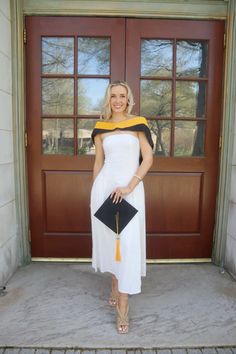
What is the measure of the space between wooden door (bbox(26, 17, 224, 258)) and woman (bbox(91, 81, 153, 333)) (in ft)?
3.19

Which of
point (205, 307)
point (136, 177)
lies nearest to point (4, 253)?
point (136, 177)

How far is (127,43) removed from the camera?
3.09 m

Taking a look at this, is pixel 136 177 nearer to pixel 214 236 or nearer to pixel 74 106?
pixel 74 106

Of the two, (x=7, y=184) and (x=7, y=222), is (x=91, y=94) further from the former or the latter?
(x=7, y=222)

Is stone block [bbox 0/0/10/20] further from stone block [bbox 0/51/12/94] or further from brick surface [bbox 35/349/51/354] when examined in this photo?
brick surface [bbox 35/349/51/354]

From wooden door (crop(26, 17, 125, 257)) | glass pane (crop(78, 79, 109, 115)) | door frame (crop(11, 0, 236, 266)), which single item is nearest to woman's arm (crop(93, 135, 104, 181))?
wooden door (crop(26, 17, 125, 257))

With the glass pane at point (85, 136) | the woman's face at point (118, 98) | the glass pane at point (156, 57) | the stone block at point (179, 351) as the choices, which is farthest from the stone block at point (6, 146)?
the stone block at point (179, 351)

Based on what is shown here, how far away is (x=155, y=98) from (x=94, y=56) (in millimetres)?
723

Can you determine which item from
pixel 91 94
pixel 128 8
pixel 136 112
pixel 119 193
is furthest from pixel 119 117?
pixel 128 8

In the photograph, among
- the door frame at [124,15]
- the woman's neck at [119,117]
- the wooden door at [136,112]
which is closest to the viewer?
the woman's neck at [119,117]

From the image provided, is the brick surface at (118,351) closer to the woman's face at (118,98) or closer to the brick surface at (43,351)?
the brick surface at (43,351)

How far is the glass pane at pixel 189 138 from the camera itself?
128 inches

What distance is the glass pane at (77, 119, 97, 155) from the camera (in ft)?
10.6

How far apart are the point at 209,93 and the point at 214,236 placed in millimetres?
1448
